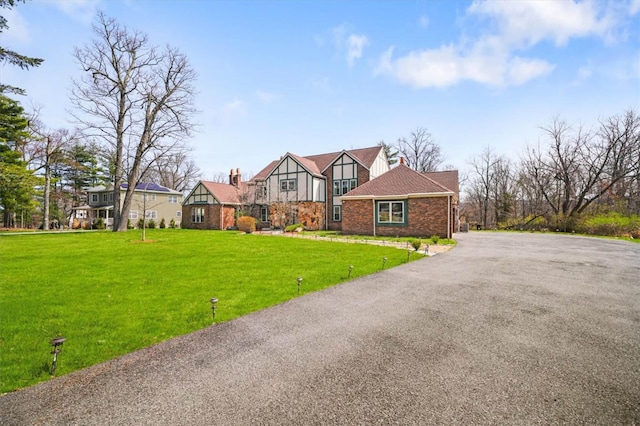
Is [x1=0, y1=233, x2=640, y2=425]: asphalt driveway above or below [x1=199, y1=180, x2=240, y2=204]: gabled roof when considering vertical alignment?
below

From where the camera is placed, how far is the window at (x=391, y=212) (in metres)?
20.0

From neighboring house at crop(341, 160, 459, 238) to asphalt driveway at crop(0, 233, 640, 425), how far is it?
42.8 ft

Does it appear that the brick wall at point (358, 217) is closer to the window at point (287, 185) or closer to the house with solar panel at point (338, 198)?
the house with solar panel at point (338, 198)

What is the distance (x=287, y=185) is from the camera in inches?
1132

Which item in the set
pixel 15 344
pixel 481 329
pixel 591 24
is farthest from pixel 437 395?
pixel 591 24

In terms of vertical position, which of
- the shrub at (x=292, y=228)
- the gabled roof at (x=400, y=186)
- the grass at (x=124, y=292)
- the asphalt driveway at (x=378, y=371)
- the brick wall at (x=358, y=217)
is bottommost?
the asphalt driveway at (x=378, y=371)

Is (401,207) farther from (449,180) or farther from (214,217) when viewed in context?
(214,217)

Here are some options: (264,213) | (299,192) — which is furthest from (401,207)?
(264,213)

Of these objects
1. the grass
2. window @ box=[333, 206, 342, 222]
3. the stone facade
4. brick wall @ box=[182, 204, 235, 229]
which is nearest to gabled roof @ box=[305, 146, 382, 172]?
window @ box=[333, 206, 342, 222]

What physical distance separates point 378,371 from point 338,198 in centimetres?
2303

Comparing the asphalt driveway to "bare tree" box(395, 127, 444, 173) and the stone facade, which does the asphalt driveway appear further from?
"bare tree" box(395, 127, 444, 173)

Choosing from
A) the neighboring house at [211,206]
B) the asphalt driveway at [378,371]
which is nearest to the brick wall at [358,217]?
the neighboring house at [211,206]

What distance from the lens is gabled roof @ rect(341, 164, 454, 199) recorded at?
19266 mm

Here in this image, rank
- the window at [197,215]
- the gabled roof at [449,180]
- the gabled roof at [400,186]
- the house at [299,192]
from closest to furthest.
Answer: the gabled roof at [400,186] → the gabled roof at [449,180] → the house at [299,192] → the window at [197,215]
